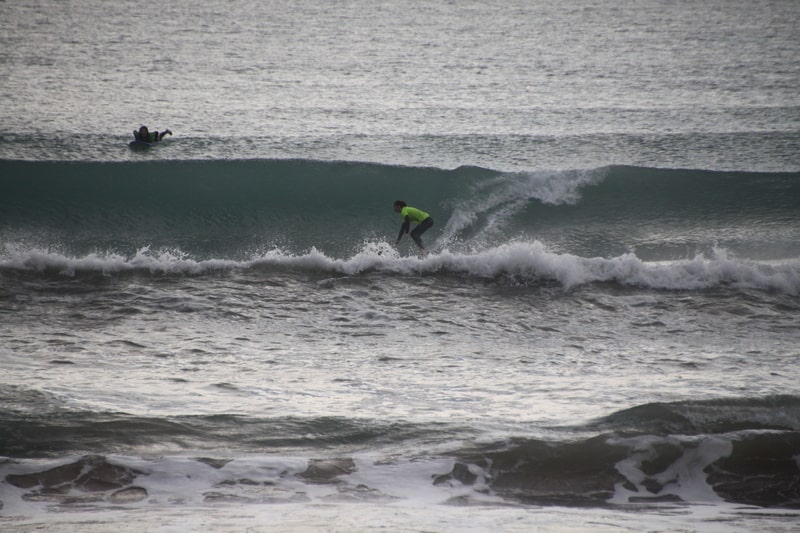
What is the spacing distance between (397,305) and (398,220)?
4.24 meters

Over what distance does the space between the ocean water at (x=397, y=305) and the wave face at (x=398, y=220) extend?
63 mm

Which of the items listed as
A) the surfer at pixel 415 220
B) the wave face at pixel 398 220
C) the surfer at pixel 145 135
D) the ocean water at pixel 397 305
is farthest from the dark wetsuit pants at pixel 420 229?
the surfer at pixel 145 135

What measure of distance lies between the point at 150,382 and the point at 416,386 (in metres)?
2.88

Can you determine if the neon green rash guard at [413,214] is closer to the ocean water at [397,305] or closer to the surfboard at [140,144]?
the ocean water at [397,305]

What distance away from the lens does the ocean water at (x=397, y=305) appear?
21.5ft

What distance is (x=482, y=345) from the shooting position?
10.2 metres

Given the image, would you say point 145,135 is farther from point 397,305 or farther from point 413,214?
point 397,305

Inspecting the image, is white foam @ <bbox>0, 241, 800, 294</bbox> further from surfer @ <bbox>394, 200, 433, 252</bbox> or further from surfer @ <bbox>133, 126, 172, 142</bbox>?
surfer @ <bbox>133, 126, 172, 142</bbox>

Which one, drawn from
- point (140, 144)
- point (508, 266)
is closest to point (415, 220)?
point (508, 266)

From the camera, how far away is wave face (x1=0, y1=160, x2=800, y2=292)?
42.9ft

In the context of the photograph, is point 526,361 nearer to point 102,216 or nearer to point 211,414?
point 211,414

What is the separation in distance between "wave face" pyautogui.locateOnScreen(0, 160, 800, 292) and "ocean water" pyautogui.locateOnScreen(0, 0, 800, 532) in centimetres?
6

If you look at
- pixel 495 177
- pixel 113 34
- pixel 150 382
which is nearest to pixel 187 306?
pixel 150 382

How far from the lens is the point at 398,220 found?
15633mm
